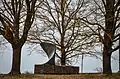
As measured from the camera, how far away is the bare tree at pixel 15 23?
52.9 ft

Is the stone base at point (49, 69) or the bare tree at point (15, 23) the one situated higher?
the bare tree at point (15, 23)

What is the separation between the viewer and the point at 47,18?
2511cm

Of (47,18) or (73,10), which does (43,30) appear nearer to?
(47,18)

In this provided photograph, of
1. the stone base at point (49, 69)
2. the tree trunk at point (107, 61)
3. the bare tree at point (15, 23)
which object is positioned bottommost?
the stone base at point (49, 69)

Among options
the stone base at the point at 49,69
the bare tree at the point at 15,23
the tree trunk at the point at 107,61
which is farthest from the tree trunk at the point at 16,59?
the tree trunk at the point at 107,61

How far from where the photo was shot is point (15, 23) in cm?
1612

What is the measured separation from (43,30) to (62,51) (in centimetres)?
272

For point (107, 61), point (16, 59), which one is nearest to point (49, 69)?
point (16, 59)

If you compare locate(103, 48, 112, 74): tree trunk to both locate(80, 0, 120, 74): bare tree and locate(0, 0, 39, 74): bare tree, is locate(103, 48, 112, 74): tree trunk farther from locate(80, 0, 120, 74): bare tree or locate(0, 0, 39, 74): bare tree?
locate(0, 0, 39, 74): bare tree

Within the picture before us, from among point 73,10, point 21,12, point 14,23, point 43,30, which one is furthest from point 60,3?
point 14,23

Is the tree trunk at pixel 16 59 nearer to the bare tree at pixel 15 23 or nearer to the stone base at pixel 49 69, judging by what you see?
the bare tree at pixel 15 23

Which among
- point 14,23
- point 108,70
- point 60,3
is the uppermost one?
point 60,3

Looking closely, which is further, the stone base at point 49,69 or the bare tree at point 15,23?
the stone base at point 49,69

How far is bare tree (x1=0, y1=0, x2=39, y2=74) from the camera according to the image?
52.9 ft
